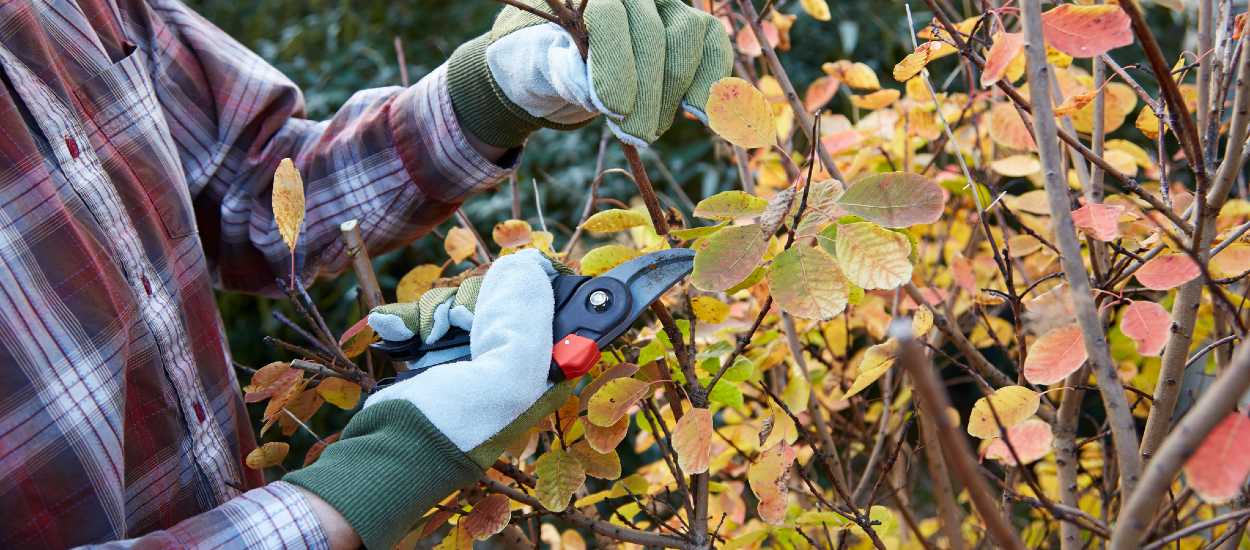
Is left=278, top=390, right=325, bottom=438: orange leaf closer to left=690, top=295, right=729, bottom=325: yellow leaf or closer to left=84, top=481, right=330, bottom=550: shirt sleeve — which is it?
left=84, top=481, right=330, bottom=550: shirt sleeve

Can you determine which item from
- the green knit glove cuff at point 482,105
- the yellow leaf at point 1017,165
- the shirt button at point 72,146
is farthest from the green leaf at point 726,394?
the shirt button at point 72,146

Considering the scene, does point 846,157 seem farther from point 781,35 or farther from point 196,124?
point 196,124

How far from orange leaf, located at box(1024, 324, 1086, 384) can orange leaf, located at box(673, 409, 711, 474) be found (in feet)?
0.94

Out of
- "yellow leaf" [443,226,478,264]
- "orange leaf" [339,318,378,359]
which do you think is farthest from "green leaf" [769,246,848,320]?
"yellow leaf" [443,226,478,264]

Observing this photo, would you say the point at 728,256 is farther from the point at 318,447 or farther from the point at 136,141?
the point at 136,141

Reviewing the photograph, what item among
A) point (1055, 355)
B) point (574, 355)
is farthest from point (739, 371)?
point (1055, 355)

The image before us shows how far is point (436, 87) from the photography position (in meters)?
1.22

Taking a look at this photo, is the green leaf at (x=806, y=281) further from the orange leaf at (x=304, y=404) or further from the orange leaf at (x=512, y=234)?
the orange leaf at (x=304, y=404)

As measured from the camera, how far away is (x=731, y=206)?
2.90ft

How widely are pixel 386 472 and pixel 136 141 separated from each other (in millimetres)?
506

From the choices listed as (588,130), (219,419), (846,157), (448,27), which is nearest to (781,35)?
(846,157)

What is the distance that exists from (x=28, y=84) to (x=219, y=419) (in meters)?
0.41

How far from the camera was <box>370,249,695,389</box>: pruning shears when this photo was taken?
923 mm

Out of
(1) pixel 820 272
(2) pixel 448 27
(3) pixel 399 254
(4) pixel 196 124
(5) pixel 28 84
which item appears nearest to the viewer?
(1) pixel 820 272
